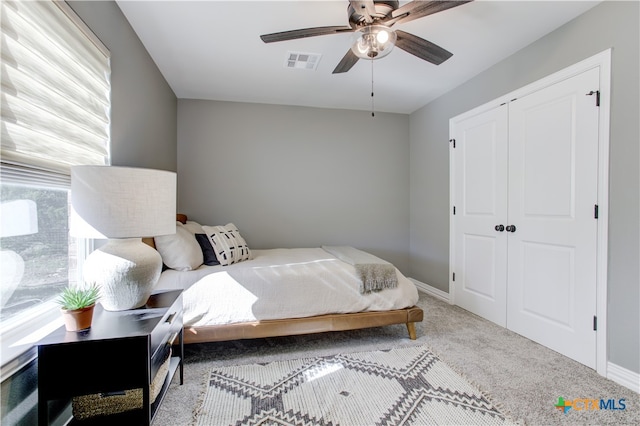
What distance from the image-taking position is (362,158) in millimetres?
4098

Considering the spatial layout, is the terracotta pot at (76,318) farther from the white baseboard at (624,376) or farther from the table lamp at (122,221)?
the white baseboard at (624,376)

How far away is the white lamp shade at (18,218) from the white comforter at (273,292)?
90 cm

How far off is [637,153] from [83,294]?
312 cm

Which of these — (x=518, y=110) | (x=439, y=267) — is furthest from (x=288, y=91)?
(x=439, y=267)

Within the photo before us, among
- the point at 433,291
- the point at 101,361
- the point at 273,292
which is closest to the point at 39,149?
the point at 101,361

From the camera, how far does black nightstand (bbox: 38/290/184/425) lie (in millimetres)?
1134

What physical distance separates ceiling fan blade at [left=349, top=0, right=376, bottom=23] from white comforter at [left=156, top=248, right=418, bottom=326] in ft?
5.74

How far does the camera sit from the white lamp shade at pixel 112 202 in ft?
4.24

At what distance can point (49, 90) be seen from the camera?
1.28 meters

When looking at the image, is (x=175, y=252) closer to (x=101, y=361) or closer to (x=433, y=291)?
(x=101, y=361)

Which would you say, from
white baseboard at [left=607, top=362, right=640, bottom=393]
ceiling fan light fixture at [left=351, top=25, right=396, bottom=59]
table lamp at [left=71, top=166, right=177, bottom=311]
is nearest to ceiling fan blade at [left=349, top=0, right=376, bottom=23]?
ceiling fan light fixture at [left=351, top=25, right=396, bottom=59]

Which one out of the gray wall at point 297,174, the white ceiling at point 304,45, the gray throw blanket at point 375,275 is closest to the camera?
the white ceiling at point 304,45

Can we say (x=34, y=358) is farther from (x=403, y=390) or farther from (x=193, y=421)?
(x=403, y=390)

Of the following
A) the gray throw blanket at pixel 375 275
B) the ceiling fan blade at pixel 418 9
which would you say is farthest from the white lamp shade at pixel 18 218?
the ceiling fan blade at pixel 418 9
